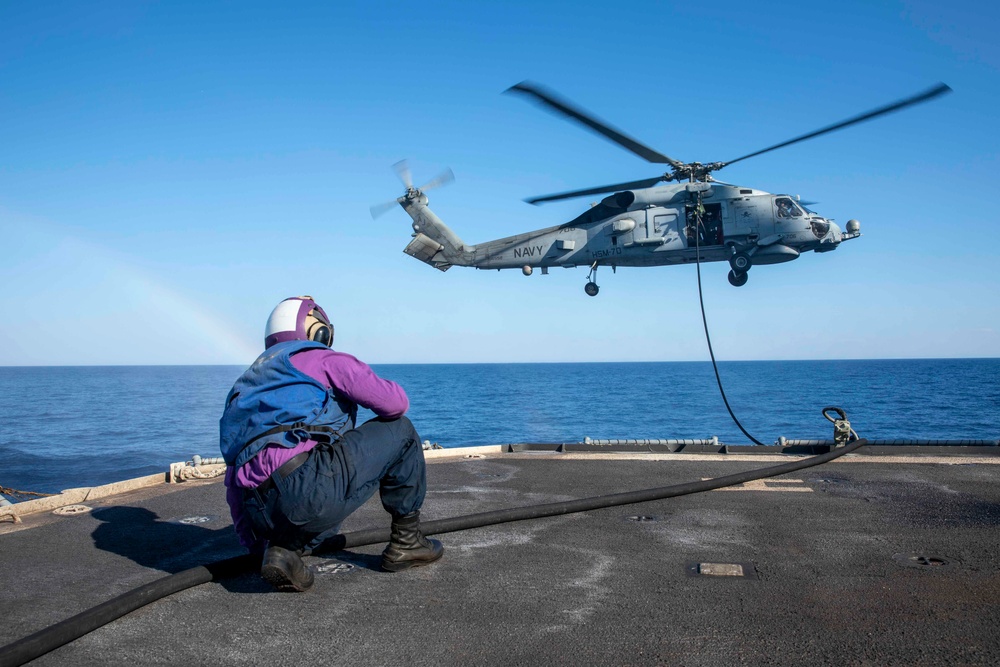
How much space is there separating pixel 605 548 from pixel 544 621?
1332 millimetres

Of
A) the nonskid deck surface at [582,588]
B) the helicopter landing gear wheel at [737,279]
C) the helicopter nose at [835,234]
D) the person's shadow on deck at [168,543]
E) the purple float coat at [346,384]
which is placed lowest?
the person's shadow on deck at [168,543]

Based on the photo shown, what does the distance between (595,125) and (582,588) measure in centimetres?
1293

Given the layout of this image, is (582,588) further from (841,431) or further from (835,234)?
(835,234)

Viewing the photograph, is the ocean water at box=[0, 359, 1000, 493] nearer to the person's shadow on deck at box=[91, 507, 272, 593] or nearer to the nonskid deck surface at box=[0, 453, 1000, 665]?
the person's shadow on deck at box=[91, 507, 272, 593]

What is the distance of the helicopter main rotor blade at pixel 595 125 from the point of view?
13.7m

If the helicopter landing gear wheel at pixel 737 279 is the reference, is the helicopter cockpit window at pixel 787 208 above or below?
above

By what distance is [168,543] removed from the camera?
4820 mm

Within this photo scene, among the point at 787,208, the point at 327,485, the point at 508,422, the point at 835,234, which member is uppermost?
the point at 787,208

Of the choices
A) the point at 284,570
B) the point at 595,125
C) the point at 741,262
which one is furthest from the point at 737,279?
the point at 284,570

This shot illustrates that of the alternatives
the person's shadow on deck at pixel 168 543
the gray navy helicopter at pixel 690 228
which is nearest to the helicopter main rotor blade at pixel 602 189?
the gray navy helicopter at pixel 690 228

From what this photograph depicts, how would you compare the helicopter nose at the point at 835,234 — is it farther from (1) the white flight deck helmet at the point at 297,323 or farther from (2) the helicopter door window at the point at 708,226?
(1) the white flight deck helmet at the point at 297,323

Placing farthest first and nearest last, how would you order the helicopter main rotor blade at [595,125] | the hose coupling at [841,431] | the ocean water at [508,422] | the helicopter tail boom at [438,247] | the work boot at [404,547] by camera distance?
the ocean water at [508,422], the helicopter tail boom at [438,247], the helicopter main rotor blade at [595,125], the hose coupling at [841,431], the work boot at [404,547]

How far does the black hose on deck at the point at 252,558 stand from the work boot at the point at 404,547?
23.7 inches

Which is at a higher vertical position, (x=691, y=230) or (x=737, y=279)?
(x=691, y=230)
